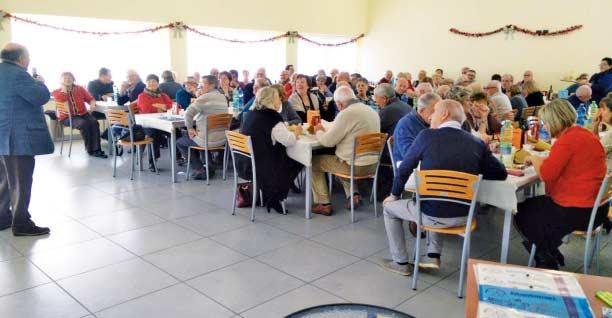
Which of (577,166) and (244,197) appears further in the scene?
(244,197)

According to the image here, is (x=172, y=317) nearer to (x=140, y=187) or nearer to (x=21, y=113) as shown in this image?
(x=21, y=113)

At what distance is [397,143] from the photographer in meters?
3.46

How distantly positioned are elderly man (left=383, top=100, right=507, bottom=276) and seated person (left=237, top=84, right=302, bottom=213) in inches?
52.8

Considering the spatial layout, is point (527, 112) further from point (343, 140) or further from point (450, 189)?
point (450, 189)

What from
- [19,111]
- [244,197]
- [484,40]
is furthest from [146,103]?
[484,40]

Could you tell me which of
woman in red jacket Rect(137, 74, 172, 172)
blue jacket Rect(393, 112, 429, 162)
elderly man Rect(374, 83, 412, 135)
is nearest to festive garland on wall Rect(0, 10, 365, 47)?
woman in red jacket Rect(137, 74, 172, 172)

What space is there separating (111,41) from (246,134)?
18.2 feet

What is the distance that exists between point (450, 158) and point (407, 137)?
77 centimetres

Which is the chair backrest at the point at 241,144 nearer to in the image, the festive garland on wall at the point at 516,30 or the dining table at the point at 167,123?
the dining table at the point at 167,123

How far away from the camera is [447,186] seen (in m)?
2.62

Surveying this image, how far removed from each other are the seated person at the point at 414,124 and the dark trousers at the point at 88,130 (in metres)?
4.69

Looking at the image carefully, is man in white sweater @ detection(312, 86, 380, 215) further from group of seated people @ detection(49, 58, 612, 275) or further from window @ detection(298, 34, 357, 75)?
window @ detection(298, 34, 357, 75)

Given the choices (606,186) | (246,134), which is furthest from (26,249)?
(606,186)

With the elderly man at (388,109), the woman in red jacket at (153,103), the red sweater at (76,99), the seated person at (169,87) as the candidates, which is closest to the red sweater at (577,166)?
the elderly man at (388,109)
